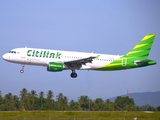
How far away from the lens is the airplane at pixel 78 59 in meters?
38.1

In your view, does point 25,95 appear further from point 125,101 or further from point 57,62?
point 57,62

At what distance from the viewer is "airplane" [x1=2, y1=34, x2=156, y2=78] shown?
3812cm

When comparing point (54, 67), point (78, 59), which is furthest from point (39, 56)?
point (78, 59)

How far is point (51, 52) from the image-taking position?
3875 cm

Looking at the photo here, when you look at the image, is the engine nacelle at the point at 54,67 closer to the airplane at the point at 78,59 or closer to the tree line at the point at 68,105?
the airplane at the point at 78,59

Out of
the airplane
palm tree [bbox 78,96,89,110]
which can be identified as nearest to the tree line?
palm tree [bbox 78,96,89,110]

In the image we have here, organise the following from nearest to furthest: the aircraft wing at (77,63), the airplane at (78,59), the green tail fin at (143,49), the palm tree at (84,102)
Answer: the aircraft wing at (77,63), the airplane at (78,59), the green tail fin at (143,49), the palm tree at (84,102)

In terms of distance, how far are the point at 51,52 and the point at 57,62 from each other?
1900mm

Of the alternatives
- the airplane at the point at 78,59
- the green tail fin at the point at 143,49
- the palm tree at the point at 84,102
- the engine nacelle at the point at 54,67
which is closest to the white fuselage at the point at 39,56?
the airplane at the point at 78,59

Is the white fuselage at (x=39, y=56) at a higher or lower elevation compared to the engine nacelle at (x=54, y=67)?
higher

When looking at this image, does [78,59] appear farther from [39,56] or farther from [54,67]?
[39,56]

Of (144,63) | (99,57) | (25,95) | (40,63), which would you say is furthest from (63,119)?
(25,95)

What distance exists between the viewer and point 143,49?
4444cm

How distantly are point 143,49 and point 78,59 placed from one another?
1379cm
